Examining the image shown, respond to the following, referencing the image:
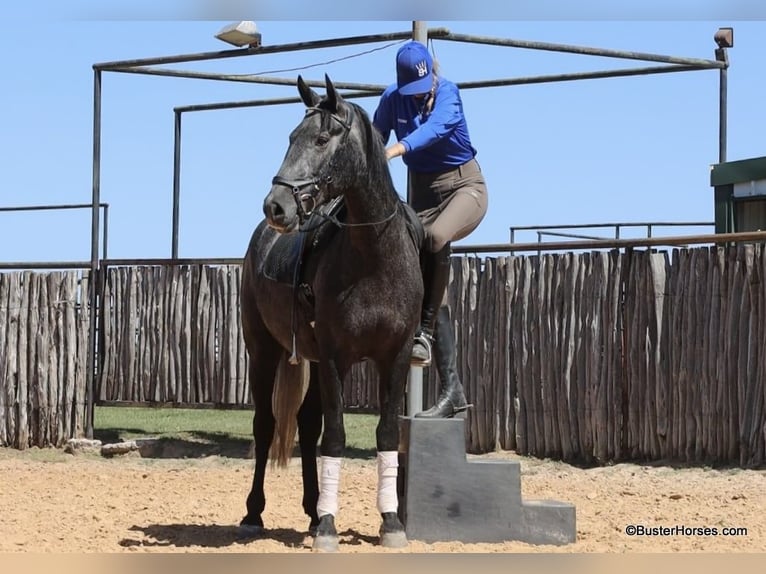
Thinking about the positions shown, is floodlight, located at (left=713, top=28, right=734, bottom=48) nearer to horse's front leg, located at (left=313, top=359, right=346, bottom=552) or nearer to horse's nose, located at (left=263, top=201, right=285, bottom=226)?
horse's front leg, located at (left=313, top=359, right=346, bottom=552)

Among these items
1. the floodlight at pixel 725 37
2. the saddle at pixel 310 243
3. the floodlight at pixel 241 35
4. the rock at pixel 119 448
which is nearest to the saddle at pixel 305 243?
the saddle at pixel 310 243

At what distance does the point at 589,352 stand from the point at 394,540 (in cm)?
536

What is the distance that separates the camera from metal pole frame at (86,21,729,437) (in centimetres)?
1107

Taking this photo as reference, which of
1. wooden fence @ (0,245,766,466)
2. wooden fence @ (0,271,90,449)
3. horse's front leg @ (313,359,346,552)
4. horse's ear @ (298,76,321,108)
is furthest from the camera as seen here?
wooden fence @ (0,271,90,449)

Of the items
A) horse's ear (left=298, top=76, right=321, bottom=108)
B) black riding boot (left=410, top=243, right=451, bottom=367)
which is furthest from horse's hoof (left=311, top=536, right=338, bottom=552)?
horse's ear (left=298, top=76, right=321, bottom=108)

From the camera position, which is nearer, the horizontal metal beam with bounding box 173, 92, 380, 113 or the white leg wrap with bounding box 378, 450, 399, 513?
the white leg wrap with bounding box 378, 450, 399, 513

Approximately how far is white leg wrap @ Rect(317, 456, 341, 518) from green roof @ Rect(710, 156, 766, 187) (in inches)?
289

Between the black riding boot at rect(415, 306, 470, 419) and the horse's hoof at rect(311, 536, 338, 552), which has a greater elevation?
the black riding boot at rect(415, 306, 470, 419)

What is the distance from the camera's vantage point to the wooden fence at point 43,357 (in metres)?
13.4

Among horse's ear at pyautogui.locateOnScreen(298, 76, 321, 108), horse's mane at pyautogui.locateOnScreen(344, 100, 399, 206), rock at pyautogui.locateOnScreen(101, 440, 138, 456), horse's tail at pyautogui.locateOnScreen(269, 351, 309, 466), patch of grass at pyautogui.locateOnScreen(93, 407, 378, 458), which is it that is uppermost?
horse's ear at pyautogui.locateOnScreen(298, 76, 321, 108)

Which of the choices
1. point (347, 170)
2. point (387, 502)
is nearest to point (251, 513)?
point (387, 502)

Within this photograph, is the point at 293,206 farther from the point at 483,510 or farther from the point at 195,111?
the point at 195,111

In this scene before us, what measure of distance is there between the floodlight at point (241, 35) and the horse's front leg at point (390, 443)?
5785 mm

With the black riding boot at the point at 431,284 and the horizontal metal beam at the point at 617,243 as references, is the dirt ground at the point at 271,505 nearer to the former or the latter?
the black riding boot at the point at 431,284
